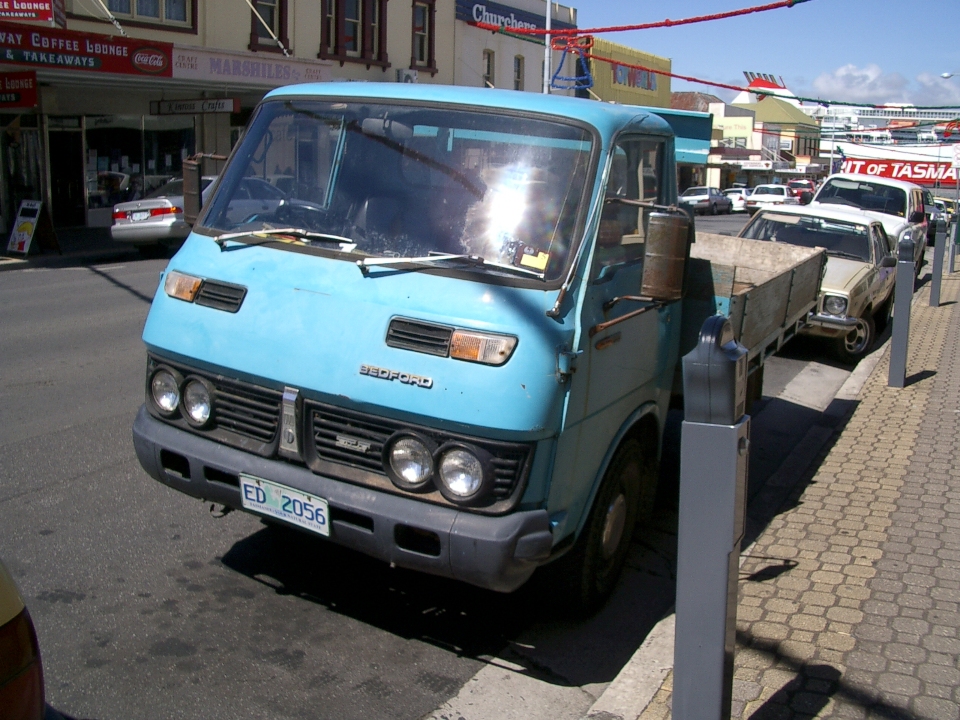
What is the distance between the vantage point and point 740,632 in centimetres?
411

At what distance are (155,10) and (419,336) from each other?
21689 mm

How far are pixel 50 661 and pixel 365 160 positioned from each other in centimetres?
250

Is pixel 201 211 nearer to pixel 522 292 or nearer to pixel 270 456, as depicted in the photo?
pixel 270 456

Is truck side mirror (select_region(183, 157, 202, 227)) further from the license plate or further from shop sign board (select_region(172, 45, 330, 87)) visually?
shop sign board (select_region(172, 45, 330, 87))

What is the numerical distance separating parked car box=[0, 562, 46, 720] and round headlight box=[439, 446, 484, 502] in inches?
62.6

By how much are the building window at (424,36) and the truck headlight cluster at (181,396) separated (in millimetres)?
27402

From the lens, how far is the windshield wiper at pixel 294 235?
165 inches

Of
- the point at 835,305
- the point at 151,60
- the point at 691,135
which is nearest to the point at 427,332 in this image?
the point at 691,135

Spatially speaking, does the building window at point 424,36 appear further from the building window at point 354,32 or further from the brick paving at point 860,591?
the brick paving at point 860,591

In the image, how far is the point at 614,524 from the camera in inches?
174

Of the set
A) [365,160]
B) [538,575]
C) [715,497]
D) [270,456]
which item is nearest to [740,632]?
[538,575]

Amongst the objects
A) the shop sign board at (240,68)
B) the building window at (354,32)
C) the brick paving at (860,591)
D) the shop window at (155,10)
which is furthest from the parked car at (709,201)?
the brick paving at (860,591)

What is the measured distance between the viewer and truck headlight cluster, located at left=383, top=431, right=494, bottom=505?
3533 millimetres

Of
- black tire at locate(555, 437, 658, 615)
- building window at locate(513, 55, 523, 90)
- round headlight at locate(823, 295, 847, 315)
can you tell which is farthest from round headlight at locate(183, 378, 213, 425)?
building window at locate(513, 55, 523, 90)
